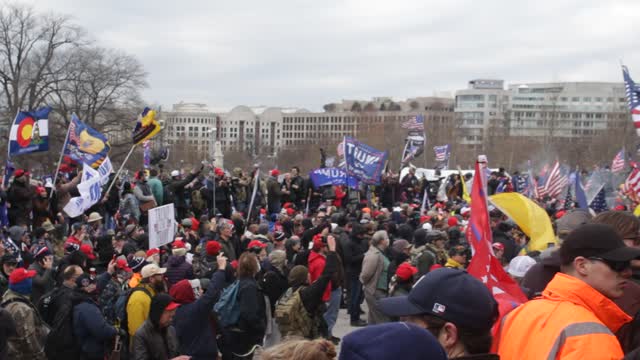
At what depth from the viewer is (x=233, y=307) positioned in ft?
27.1

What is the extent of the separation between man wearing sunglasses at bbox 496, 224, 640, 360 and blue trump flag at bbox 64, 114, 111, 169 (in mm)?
12412

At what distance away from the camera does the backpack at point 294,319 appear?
8266 mm

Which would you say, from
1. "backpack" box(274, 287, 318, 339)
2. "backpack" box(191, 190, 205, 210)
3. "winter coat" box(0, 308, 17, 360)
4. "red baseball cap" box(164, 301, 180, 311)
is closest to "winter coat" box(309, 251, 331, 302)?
"backpack" box(274, 287, 318, 339)

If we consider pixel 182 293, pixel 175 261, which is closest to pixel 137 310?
pixel 182 293

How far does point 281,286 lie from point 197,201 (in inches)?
420

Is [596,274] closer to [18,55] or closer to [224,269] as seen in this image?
[224,269]

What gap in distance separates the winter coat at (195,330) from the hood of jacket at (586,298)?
4.44m

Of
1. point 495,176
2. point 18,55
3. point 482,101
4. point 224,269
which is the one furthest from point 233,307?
point 482,101

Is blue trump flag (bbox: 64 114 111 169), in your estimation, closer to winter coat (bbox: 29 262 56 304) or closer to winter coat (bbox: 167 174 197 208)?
winter coat (bbox: 167 174 197 208)

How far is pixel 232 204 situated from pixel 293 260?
8.62 m

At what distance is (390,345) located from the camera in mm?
2504

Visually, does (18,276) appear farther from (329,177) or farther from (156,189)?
(329,177)

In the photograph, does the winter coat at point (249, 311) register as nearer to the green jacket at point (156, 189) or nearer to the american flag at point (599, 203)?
the green jacket at point (156, 189)

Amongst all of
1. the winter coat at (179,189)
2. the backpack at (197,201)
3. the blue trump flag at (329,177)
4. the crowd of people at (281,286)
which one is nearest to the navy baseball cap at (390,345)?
the crowd of people at (281,286)
